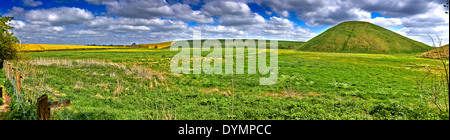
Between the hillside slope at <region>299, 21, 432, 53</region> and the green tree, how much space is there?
9076 centimetres

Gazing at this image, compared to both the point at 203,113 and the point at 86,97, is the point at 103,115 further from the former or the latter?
the point at 86,97

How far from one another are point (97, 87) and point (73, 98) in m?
3.04

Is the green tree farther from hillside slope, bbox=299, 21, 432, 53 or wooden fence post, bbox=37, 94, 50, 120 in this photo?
hillside slope, bbox=299, 21, 432, 53

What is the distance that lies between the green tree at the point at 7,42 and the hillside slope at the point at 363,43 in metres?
90.8

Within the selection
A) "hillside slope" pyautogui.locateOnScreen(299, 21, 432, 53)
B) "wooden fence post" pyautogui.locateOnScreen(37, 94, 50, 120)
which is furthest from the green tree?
"hillside slope" pyautogui.locateOnScreen(299, 21, 432, 53)

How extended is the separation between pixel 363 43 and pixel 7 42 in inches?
4022

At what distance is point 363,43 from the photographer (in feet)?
286

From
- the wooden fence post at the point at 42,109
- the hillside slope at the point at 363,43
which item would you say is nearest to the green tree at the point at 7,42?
the wooden fence post at the point at 42,109

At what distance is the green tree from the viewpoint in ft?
63.9

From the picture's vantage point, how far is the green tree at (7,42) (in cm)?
1948

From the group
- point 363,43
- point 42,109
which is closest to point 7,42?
point 42,109
